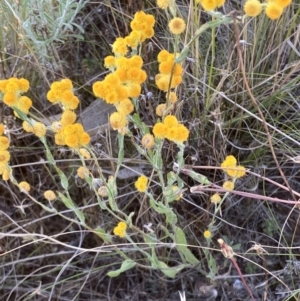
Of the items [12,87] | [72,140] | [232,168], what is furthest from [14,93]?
[232,168]

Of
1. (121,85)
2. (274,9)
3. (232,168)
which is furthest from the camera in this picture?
(232,168)

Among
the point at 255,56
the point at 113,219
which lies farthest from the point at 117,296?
the point at 255,56

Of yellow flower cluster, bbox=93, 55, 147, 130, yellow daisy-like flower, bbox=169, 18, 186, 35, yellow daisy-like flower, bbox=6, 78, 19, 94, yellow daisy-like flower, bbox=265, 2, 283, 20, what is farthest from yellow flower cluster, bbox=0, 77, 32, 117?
yellow daisy-like flower, bbox=265, 2, 283, 20

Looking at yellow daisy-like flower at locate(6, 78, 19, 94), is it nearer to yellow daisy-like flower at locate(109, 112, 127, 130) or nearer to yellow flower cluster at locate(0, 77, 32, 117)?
yellow flower cluster at locate(0, 77, 32, 117)

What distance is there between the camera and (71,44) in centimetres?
126

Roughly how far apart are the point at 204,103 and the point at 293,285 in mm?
408

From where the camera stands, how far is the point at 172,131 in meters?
0.75

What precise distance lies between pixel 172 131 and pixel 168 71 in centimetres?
9

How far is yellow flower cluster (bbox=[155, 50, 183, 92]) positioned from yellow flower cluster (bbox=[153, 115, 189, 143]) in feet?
0.17

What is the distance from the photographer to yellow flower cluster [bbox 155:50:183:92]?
0.75 meters

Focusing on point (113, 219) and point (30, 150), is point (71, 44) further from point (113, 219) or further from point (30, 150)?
point (113, 219)

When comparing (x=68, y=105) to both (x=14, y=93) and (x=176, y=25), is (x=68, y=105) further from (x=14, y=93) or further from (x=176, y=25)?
(x=176, y=25)

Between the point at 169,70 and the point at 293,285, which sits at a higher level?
the point at 169,70

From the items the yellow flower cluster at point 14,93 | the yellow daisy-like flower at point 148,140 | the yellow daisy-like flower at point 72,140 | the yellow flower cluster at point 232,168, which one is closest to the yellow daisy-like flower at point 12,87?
the yellow flower cluster at point 14,93
